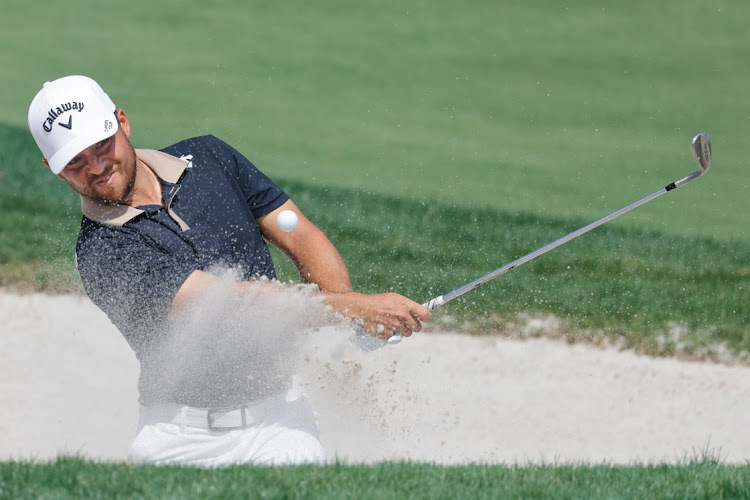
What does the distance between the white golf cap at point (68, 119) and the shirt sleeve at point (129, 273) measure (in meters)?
0.27

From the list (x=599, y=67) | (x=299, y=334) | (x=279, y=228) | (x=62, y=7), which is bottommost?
(x=299, y=334)

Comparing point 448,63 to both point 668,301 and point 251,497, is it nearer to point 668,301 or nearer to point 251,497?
point 668,301

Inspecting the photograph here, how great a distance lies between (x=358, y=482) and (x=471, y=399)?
2836 millimetres

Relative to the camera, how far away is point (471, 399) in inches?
252

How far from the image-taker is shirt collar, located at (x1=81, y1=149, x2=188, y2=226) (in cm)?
398

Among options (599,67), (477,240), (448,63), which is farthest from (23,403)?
(599,67)

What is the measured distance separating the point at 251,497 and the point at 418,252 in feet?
15.4

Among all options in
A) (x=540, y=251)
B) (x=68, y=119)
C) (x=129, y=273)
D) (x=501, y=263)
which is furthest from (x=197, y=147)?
(x=501, y=263)

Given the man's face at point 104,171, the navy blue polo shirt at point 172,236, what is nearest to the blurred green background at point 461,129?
the navy blue polo shirt at point 172,236

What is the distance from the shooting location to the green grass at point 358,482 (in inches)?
136

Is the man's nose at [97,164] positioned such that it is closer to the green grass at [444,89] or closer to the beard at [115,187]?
the beard at [115,187]

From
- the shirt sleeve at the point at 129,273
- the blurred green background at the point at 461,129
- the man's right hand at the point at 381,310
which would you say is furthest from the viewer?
the blurred green background at the point at 461,129

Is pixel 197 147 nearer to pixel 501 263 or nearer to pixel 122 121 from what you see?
pixel 122 121

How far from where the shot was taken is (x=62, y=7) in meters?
12.4
